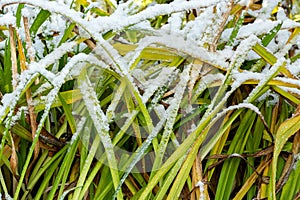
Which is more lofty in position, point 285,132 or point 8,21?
point 8,21

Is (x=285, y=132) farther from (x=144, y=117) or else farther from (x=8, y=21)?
(x=8, y=21)

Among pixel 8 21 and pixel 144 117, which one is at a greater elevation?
pixel 8 21

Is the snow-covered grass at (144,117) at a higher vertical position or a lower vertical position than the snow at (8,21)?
lower

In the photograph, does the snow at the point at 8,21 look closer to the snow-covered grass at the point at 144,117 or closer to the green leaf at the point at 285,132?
the snow-covered grass at the point at 144,117

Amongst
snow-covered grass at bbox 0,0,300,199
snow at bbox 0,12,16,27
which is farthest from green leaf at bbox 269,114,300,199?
snow at bbox 0,12,16,27

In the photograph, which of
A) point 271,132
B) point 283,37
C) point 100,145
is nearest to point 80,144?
point 100,145

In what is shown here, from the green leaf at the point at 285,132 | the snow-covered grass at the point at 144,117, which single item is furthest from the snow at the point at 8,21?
the green leaf at the point at 285,132

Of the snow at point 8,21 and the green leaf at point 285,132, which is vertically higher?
the snow at point 8,21

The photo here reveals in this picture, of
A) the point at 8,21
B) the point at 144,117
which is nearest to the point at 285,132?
the point at 144,117
